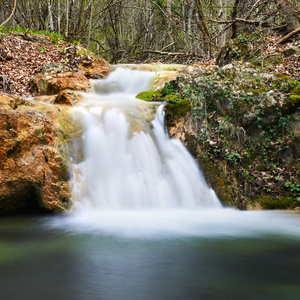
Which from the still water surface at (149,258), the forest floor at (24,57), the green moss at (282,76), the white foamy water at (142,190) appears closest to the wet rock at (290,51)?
the green moss at (282,76)

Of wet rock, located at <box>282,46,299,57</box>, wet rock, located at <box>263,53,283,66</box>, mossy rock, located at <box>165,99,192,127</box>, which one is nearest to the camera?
mossy rock, located at <box>165,99,192,127</box>

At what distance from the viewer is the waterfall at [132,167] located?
5.57m

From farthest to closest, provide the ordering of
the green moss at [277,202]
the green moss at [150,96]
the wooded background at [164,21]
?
the wooded background at [164,21] → the green moss at [150,96] → the green moss at [277,202]

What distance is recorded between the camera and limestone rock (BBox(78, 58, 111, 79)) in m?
11.0

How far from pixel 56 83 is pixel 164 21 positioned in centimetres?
1379

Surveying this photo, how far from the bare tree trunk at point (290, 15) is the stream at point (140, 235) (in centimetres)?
631

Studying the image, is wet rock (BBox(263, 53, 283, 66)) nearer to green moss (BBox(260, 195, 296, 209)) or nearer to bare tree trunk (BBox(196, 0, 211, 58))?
bare tree trunk (BBox(196, 0, 211, 58))

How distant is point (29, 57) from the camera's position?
11.0 metres

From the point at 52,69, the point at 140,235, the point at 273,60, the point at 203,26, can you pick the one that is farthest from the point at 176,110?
the point at 203,26

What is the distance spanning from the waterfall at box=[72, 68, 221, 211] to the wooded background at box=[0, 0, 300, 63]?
617cm

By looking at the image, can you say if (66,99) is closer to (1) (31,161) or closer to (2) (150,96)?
(2) (150,96)

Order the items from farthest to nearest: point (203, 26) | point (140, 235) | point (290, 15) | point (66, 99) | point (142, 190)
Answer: point (203, 26) → point (290, 15) → point (66, 99) → point (142, 190) → point (140, 235)

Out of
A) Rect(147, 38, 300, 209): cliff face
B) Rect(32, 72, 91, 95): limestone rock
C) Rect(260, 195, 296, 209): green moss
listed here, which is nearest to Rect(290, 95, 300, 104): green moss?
Rect(147, 38, 300, 209): cliff face

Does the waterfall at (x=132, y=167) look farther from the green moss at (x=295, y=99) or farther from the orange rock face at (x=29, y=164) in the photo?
the green moss at (x=295, y=99)
